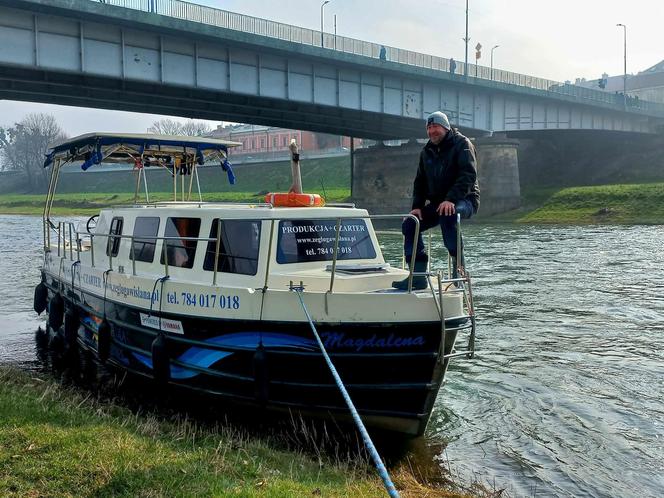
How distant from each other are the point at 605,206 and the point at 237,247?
40.0 metres

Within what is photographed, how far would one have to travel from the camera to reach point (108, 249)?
11.1m

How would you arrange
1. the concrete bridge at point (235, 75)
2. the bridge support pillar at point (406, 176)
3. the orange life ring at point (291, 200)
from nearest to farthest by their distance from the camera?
the orange life ring at point (291, 200)
the concrete bridge at point (235, 75)
the bridge support pillar at point (406, 176)

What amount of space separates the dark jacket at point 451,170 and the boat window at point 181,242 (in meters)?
3.26

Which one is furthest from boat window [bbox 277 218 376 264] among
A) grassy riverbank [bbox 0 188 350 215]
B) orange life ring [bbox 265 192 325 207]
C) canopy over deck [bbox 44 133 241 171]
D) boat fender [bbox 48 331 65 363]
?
grassy riverbank [bbox 0 188 350 215]

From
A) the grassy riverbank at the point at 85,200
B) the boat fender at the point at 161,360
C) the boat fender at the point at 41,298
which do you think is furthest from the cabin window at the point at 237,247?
the grassy riverbank at the point at 85,200

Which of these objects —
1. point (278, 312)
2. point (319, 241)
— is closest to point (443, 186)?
point (319, 241)

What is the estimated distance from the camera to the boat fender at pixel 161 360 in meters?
8.58

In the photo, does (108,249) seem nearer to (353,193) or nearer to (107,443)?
(107,443)

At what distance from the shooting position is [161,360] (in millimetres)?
8586

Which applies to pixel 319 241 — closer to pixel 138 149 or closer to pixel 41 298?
pixel 138 149

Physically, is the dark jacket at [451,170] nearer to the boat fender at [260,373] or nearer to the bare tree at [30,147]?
the boat fender at [260,373]

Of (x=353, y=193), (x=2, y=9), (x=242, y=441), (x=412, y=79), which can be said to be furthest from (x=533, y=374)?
(x=353, y=193)

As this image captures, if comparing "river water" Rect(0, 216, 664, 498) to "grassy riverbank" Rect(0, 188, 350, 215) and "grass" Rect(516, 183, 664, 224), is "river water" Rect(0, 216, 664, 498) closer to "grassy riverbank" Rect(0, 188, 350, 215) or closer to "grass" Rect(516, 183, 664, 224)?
"grass" Rect(516, 183, 664, 224)

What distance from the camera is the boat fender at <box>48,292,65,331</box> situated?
1287 centimetres
